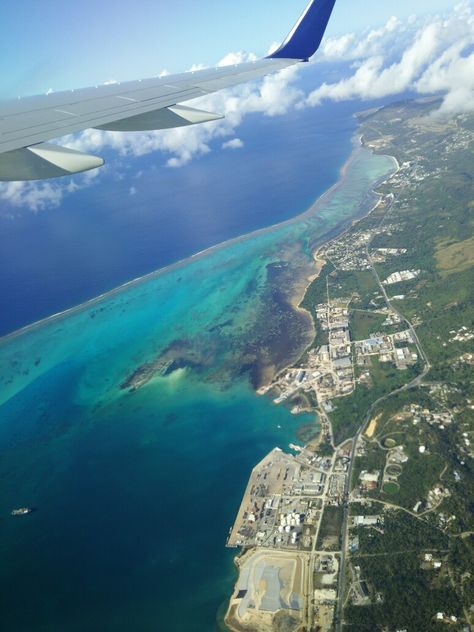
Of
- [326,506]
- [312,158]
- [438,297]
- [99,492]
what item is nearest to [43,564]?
[99,492]

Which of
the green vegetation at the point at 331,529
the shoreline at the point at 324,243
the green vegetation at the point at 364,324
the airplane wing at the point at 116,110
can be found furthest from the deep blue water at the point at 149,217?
the airplane wing at the point at 116,110

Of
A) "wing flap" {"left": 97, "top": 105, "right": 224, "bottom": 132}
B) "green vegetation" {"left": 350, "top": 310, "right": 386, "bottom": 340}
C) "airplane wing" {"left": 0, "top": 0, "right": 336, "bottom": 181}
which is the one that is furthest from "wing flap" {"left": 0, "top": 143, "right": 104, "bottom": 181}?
"green vegetation" {"left": 350, "top": 310, "right": 386, "bottom": 340}

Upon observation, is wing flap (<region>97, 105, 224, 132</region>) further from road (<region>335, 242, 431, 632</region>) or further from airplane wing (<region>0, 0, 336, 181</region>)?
road (<region>335, 242, 431, 632</region>)

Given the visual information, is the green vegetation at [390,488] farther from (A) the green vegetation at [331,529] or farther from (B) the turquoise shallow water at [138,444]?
(B) the turquoise shallow water at [138,444]

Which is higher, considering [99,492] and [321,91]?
[321,91]

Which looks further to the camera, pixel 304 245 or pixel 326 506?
pixel 304 245

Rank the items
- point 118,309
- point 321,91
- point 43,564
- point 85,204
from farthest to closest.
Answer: point 321,91
point 85,204
point 118,309
point 43,564

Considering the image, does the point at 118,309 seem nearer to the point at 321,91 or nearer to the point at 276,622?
the point at 276,622
